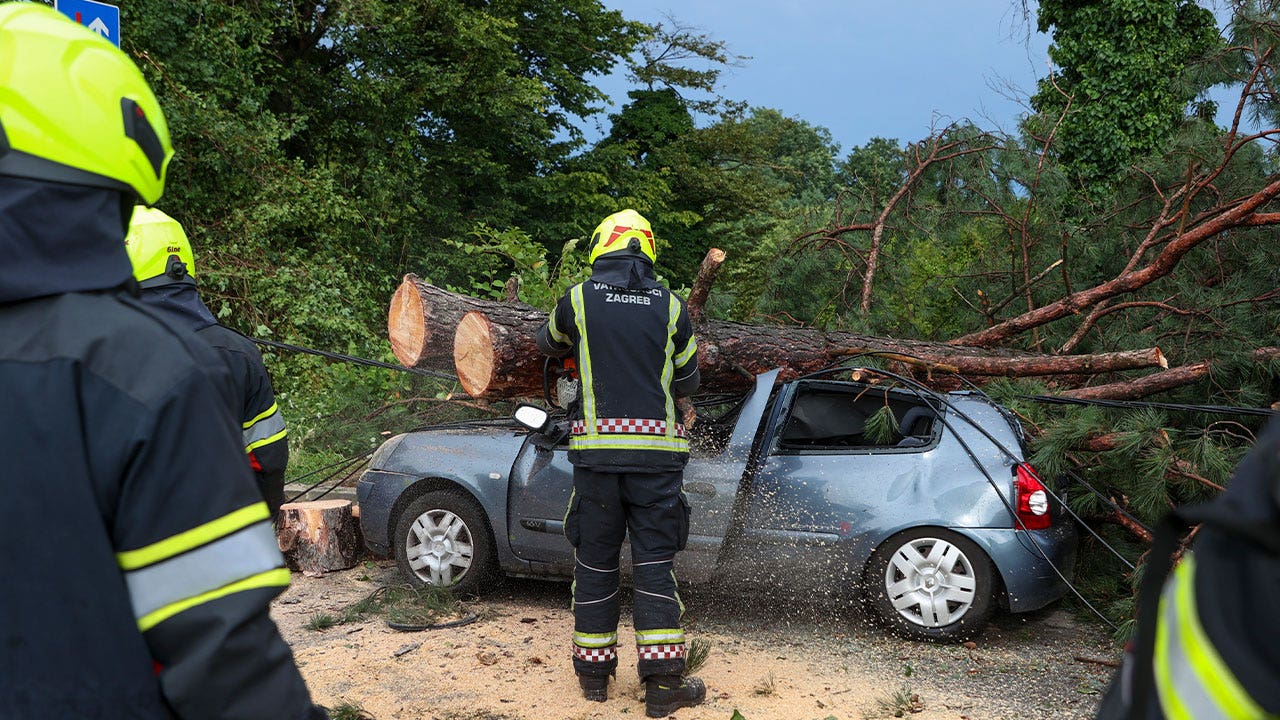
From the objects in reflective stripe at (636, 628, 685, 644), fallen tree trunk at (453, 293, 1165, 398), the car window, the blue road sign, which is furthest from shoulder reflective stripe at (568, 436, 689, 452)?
the blue road sign

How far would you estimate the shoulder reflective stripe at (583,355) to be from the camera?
4258 mm

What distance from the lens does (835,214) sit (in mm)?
7527

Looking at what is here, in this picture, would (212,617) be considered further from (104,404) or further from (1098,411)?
(1098,411)

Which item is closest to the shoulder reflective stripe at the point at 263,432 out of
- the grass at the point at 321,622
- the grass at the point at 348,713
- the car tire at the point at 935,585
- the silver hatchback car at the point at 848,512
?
the grass at the point at 348,713

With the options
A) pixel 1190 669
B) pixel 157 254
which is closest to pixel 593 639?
pixel 157 254

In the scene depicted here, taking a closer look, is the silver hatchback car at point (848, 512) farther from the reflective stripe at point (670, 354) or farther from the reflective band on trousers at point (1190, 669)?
the reflective band on trousers at point (1190, 669)

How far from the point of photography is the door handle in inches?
199

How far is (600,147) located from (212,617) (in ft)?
69.6

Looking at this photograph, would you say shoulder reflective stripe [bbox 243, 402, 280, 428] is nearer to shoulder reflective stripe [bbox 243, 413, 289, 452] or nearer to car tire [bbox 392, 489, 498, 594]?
shoulder reflective stripe [bbox 243, 413, 289, 452]

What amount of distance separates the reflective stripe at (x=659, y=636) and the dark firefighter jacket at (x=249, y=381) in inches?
64.2

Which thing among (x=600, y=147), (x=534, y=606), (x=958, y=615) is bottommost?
(x=534, y=606)

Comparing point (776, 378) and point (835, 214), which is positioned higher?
point (835, 214)

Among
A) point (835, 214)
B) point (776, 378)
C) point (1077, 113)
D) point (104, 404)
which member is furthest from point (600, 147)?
point (104, 404)

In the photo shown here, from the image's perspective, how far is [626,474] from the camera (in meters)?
4.22
